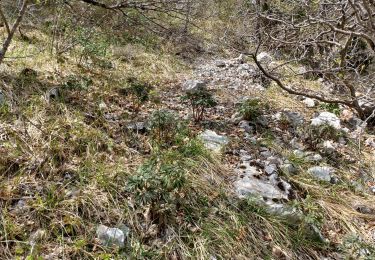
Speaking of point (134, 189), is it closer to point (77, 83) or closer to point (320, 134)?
point (77, 83)

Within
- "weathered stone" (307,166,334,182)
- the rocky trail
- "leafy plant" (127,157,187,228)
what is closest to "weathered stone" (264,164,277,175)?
the rocky trail

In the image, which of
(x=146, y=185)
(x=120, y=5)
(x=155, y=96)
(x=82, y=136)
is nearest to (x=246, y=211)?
(x=146, y=185)

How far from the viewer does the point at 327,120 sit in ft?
14.1

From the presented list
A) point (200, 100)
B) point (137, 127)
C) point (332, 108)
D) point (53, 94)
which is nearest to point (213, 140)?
point (200, 100)

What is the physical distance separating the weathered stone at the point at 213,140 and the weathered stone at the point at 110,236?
1.38m

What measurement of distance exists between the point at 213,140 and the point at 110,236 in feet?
5.30

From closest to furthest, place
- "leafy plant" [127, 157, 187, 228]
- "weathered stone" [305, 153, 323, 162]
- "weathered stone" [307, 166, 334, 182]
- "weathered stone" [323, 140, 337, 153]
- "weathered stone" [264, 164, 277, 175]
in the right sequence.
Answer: "leafy plant" [127, 157, 187, 228]
"weathered stone" [264, 164, 277, 175]
"weathered stone" [307, 166, 334, 182]
"weathered stone" [305, 153, 323, 162]
"weathered stone" [323, 140, 337, 153]

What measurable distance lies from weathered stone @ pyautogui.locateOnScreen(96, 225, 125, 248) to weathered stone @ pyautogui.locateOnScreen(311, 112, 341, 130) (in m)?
2.67

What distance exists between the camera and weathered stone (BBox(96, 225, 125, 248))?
2.32 m

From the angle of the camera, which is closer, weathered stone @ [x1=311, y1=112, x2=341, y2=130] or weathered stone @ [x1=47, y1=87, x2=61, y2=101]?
weathered stone @ [x1=47, y1=87, x2=61, y2=101]

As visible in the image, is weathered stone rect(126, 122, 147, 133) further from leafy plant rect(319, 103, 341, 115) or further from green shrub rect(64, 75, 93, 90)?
leafy plant rect(319, 103, 341, 115)

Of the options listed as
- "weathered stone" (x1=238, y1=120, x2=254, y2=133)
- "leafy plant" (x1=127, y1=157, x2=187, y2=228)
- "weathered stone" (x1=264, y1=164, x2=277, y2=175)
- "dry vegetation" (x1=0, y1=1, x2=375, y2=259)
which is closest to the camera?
"dry vegetation" (x1=0, y1=1, x2=375, y2=259)

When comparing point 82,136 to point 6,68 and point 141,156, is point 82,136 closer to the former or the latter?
point 141,156

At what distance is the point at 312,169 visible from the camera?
349 cm
